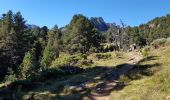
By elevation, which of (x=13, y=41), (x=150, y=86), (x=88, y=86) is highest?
(x=13, y=41)

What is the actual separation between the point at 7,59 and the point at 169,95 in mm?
56243

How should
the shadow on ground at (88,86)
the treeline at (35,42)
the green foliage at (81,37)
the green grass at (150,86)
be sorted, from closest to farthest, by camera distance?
1. the green grass at (150,86)
2. the shadow on ground at (88,86)
3. the treeline at (35,42)
4. the green foliage at (81,37)

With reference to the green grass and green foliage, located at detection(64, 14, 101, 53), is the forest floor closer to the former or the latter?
the green grass

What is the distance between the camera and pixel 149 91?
2580cm

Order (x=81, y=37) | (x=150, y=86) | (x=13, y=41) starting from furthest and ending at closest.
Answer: (x=81, y=37) < (x=13, y=41) < (x=150, y=86)

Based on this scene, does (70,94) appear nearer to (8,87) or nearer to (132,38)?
(8,87)

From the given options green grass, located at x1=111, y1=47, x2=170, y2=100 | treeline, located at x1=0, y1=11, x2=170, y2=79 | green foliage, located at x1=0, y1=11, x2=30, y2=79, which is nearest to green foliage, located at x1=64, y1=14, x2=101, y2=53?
treeline, located at x1=0, y1=11, x2=170, y2=79

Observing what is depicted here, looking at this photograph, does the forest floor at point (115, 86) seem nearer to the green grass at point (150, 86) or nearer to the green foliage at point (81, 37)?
the green grass at point (150, 86)

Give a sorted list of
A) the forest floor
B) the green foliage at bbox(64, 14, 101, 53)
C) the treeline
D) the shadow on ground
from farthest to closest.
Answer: the green foliage at bbox(64, 14, 101, 53), the treeline, the shadow on ground, the forest floor

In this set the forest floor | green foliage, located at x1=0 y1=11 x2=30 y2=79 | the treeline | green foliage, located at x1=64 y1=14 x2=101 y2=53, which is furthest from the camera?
green foliage, located at x1=64 y1=14 x2=101 y2=53

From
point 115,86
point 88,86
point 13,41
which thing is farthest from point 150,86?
point 13,41

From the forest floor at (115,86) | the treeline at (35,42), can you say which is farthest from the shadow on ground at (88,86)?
the treeline at (35,42)

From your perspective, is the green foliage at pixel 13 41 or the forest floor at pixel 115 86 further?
the green foliage at pixel 13 41

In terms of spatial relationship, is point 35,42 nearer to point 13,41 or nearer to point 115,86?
point 13,41
